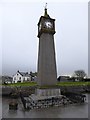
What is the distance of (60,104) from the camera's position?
13.3 metres

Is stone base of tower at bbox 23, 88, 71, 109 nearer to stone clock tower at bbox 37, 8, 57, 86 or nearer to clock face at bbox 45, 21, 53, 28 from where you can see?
stone clock tower at bbox 37, 8, 57, 86

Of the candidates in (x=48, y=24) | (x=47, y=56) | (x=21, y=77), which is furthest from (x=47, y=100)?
(x=21, y=77)

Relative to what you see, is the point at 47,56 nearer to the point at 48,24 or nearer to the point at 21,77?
the point at 48,24


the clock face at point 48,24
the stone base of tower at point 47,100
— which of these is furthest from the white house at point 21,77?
the stone base of tower at point 47,100

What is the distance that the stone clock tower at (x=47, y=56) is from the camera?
1550cm

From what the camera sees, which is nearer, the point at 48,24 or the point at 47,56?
the point at 47,56

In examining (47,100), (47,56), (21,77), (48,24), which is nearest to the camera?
(47,100)

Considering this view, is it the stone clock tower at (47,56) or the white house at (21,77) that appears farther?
the white house at (21,77)

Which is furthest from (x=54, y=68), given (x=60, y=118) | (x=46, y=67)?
(x=60, y=118)

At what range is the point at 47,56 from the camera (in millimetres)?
15781

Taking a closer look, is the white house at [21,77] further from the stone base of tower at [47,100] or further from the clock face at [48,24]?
the stone base of tower at [47,100]

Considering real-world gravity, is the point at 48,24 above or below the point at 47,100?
above

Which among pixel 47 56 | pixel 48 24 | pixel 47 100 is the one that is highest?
pixel 48 24

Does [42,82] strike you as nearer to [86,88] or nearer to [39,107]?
[39,107]
